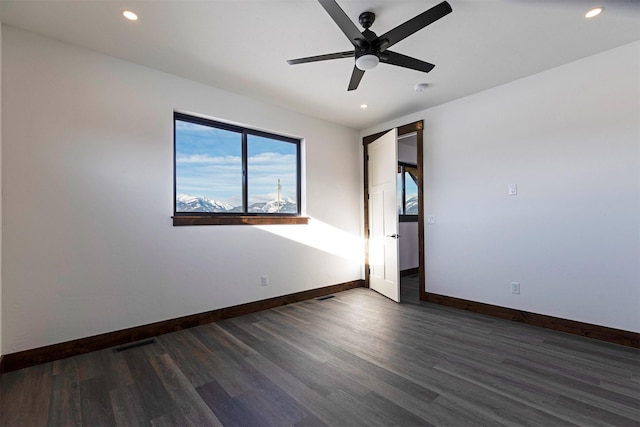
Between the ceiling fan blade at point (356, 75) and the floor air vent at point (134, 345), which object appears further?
the floor air vent at point (134, 345)

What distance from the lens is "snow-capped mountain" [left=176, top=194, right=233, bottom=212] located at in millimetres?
3094

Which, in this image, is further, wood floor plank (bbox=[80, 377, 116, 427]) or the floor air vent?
the floor air vent

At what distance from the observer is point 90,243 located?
2.46 metres

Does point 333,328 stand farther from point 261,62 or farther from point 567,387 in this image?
point 261,62

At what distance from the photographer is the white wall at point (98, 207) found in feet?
7.24

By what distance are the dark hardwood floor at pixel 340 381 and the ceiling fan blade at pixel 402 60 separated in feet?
7.59

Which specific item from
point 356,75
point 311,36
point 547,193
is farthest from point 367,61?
point 547,193

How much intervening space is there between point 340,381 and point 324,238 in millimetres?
2427

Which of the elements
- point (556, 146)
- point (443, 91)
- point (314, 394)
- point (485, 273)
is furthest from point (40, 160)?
point (556, 146)

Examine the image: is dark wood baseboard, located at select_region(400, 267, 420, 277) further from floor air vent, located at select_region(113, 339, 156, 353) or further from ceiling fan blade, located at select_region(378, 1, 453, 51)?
ceiling fan blade, located at select_region(378, 1, 453, 51)

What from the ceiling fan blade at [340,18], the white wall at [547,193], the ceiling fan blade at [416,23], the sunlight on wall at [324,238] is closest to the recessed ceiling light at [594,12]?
the white wall at [547,193]

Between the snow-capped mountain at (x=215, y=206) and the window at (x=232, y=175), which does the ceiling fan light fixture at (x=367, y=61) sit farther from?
the snow-capped mountain at (x=215, y=206)

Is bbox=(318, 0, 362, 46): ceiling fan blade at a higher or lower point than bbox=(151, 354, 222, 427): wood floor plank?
higher

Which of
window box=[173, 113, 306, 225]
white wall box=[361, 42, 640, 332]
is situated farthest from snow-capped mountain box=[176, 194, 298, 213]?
white wall box=[361, 42, 640, 332]
